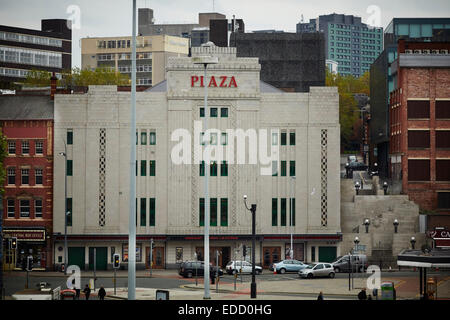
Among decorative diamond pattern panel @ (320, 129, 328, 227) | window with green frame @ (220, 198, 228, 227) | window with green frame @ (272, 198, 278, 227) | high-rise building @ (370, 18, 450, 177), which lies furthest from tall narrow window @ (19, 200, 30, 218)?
high-rise building @ (370, 18, 450, 177)

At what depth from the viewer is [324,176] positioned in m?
85.2

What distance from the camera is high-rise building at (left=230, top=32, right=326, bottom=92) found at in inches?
4897

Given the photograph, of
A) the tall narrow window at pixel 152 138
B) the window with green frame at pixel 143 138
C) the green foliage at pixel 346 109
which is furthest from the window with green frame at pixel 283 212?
the green foliage at pixel 346 109

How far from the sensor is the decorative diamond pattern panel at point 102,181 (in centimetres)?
8400

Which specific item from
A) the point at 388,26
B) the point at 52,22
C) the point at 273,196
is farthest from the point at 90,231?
the point at 52,22

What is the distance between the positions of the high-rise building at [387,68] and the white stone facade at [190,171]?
16534mm

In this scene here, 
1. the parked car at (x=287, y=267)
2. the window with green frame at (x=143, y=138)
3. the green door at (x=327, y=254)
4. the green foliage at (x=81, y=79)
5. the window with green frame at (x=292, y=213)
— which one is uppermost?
Answer: the green foliage at (x=81, y=79)

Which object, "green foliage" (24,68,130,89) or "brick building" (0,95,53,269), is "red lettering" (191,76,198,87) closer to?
"brick building" (0,95,53,269)

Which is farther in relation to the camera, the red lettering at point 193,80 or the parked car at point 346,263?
the red lettering at point 193,80

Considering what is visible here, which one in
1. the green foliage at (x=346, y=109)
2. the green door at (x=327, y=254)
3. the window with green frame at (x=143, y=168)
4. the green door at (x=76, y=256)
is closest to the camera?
the green door at (x=76, y=256)

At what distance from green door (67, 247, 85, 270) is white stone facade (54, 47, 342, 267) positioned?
1.56ft

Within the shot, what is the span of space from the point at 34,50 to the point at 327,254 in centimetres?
9323

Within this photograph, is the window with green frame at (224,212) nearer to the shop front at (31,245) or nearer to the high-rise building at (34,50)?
the shop front at (31,245)

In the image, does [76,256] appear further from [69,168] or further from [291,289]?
[291,289]
